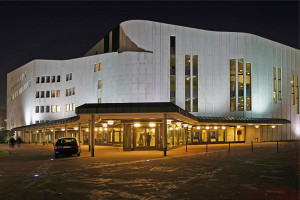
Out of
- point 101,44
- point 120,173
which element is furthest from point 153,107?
point 101,44

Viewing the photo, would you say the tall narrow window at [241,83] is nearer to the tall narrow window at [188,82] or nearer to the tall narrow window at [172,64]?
the tall narrow window at [188,82]

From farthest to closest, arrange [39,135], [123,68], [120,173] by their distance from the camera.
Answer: [39,135] → [123,68] → [120,173]

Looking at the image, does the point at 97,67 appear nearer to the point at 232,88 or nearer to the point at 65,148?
the point at 232,88

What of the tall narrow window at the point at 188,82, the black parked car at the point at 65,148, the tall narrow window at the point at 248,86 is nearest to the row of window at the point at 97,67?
the tall narrow window at the point at 188,82

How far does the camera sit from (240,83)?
5903cm

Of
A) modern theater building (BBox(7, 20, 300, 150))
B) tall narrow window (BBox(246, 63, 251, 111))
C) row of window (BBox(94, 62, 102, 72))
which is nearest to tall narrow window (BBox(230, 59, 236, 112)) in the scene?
modern theater building (BBox(7, 20, 300, 150))

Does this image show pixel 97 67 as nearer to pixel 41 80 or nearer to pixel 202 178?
pixel 41 80

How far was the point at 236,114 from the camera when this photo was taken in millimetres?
57812

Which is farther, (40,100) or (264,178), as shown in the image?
(40,100)

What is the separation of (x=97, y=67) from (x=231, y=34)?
25022 mm

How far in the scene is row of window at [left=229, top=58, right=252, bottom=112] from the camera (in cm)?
5816

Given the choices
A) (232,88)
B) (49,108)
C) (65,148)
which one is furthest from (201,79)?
(49,108)

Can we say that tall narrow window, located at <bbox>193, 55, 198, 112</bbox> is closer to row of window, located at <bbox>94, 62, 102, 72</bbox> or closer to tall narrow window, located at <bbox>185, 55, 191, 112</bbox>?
tall narrow window, located at <bbox>185, 55, 191, 112</bbox>

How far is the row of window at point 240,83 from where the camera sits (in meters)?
58.2
